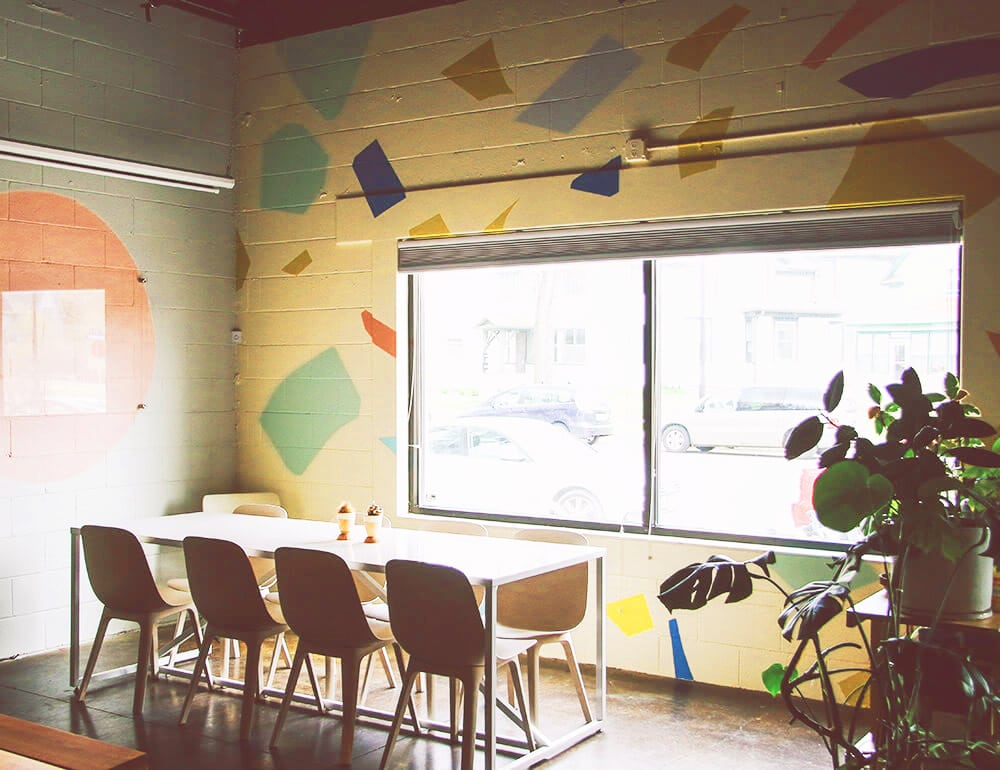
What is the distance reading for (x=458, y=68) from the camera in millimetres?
5785

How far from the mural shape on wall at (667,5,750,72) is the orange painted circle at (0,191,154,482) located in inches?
131

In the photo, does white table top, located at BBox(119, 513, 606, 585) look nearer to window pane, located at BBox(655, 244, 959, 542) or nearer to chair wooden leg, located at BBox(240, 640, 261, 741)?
chair wooden leg, located at BBox(240, 640, 261, 741)

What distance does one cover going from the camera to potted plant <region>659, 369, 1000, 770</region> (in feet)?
9.22

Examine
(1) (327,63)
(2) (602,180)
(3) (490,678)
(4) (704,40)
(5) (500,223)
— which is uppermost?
(1) (327,63)

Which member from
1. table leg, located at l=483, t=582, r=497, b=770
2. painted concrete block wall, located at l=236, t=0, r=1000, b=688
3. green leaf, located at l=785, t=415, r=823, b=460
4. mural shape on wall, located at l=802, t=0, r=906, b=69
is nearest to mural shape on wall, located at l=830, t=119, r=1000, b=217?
painted concrete block wall, located at l=236, t=0, r=1000, b=688

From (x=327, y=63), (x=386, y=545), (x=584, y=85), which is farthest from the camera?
(x=327, y=63)

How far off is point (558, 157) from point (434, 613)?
8.80ft

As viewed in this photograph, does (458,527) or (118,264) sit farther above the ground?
(118,264)

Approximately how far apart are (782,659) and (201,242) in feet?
13.8

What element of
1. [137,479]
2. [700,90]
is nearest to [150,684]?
[137,479]

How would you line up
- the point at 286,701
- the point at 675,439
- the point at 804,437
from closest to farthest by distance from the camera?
the point at 804,437
the point at 286,701
the point at 675,439

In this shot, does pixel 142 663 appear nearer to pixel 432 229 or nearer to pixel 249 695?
pixel 249 695

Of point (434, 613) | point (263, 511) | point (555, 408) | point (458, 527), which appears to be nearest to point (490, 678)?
point (434, 613)

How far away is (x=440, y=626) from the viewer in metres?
3.73
